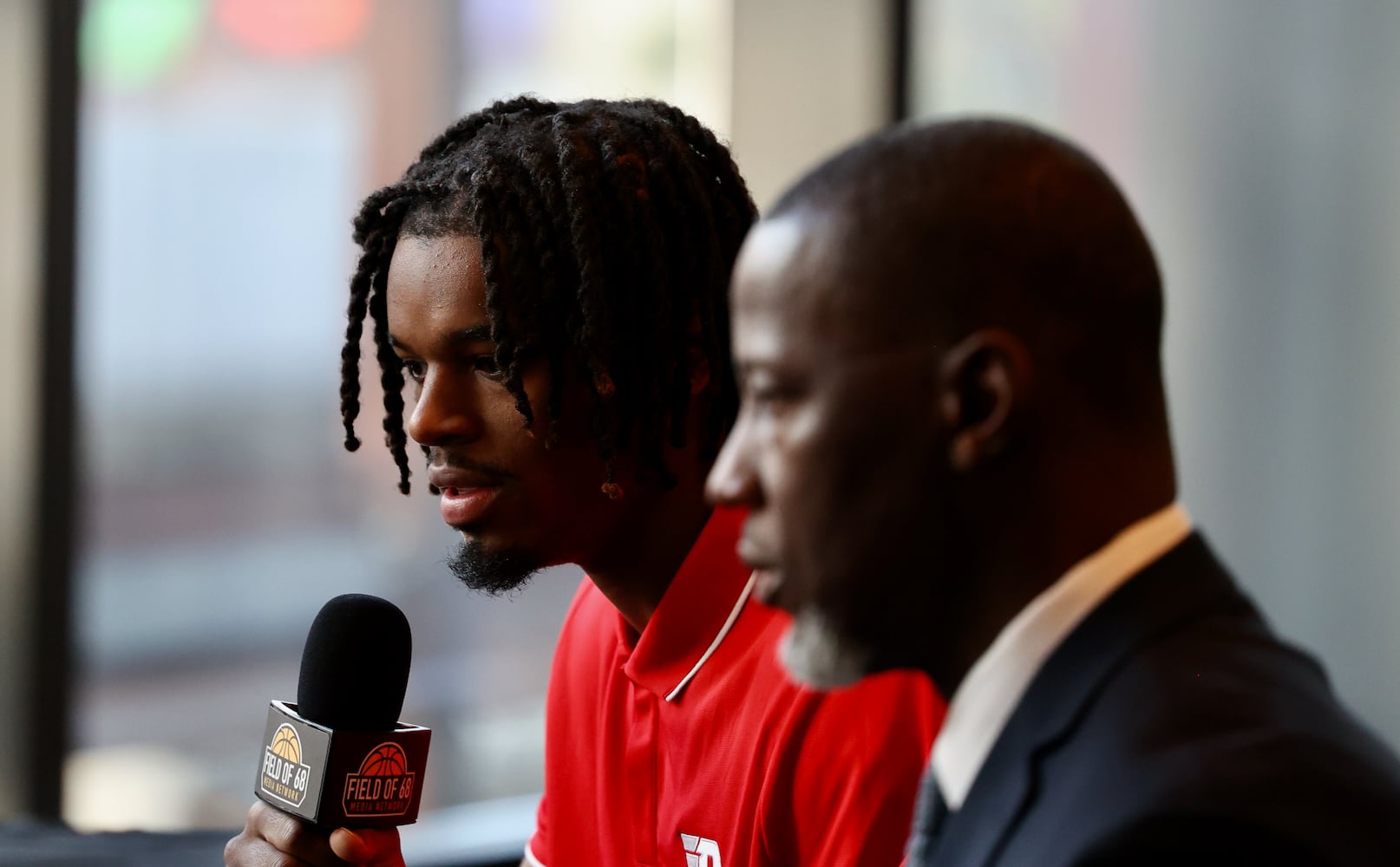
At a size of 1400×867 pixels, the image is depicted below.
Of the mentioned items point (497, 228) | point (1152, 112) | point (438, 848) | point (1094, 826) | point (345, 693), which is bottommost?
point (438, 848)

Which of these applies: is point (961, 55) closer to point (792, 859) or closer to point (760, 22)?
point (760, 22)

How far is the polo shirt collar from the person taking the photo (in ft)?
5.12

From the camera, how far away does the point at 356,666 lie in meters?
1.39

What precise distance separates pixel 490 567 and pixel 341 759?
0.27m

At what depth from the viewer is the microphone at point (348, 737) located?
134 cm

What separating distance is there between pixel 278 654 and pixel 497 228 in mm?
1992

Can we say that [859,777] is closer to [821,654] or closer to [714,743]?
[714,743]

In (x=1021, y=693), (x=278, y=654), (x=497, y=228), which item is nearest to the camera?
(x=1021, y=693)

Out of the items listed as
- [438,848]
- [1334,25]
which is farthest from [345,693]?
[1334,25]

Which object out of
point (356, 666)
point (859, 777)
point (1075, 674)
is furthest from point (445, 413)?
point (1075, 674)

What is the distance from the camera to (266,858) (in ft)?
4.40

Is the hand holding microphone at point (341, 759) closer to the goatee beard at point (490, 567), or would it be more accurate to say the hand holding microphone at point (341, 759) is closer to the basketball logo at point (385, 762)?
the basketball logo at point (385, 762)

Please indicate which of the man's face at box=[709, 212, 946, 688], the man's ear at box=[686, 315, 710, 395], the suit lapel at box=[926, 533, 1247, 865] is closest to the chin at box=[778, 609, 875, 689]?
the man's face at box=[709, 212, 946, 688]

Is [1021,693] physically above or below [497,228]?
below
